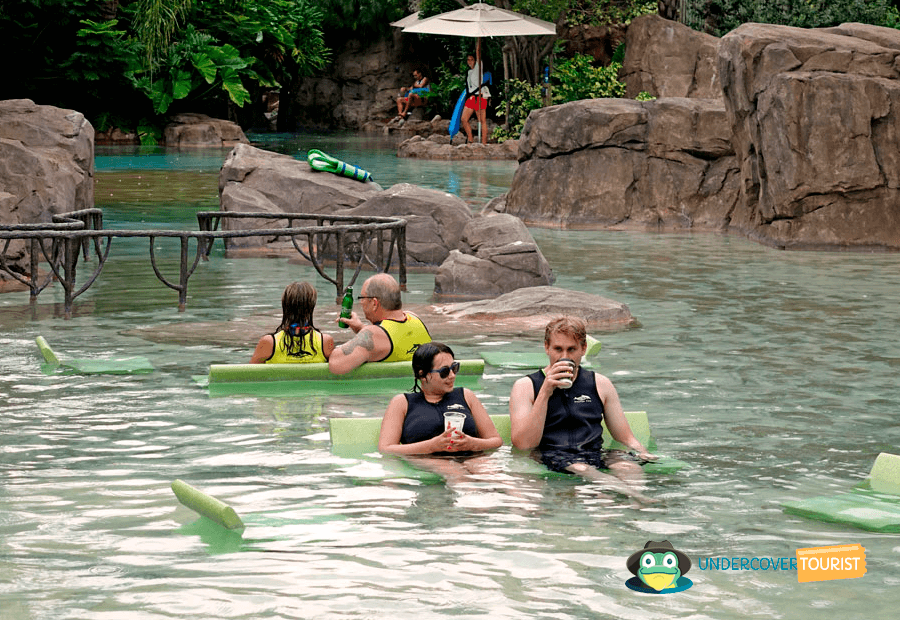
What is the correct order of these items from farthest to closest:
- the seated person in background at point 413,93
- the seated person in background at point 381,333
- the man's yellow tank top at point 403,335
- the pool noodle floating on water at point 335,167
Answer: the seated person in background at point 413,93, the pool noodle floating on water at point 335,167, the man's yellow tank top at point 403,335, the seated person in background at point 381,333

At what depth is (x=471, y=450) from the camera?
7.40 meters

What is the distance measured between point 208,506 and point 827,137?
45.5 ft

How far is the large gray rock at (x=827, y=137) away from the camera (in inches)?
710

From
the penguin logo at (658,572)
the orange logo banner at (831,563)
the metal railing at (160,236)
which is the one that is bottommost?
the orange logo banner at (831,563)

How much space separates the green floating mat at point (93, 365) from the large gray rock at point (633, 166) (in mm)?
12183

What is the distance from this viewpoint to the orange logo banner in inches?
223

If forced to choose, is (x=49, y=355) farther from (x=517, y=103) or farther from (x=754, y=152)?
(x=517, y=103)

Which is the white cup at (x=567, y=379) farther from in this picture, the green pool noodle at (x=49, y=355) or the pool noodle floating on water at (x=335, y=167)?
the pool noodle floating on water at (x=335, y=167)

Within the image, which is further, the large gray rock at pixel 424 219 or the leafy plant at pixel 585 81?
the leafy plant at pixel 585 81

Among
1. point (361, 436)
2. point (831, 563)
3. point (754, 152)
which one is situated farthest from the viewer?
point (754, 152)

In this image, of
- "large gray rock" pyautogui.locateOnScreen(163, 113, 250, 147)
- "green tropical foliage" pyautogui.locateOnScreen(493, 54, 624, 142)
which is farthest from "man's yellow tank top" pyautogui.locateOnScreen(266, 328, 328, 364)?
"large gray rock" pyautogui.locateOnScreen(163, 113, 250, 147)

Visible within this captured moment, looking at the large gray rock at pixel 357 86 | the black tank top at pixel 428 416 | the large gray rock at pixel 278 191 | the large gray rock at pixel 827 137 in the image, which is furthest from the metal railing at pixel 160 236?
the large gray rock at pixel 357 86

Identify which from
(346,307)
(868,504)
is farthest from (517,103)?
(868,504)

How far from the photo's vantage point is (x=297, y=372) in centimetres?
962
